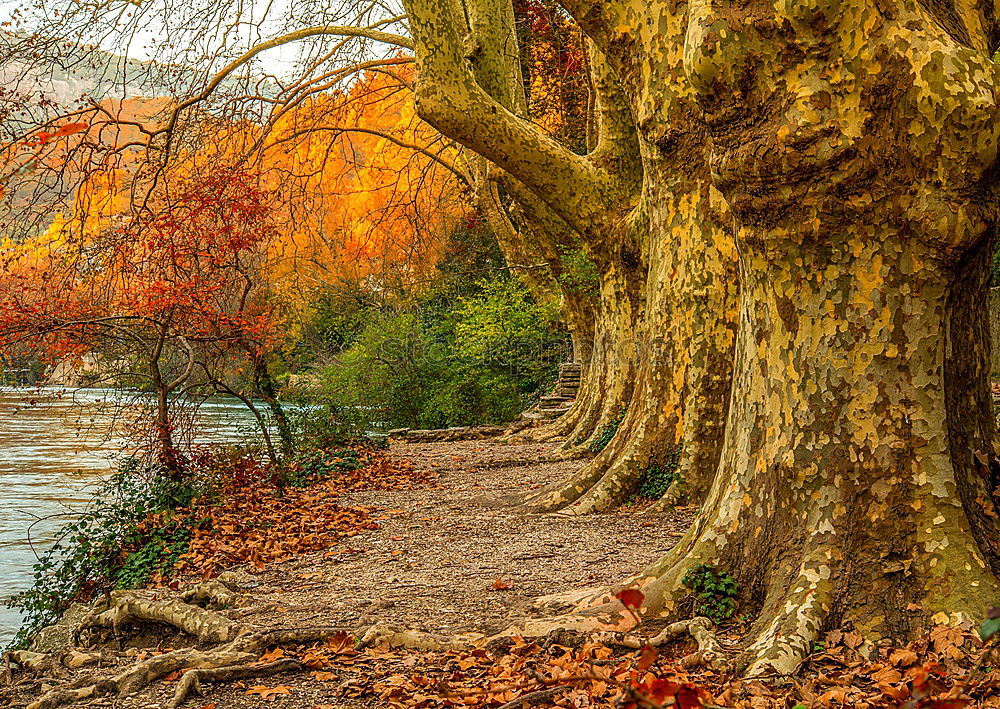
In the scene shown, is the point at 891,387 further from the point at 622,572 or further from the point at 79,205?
the point at 79,205

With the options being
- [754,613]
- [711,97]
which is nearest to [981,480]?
[754,613]

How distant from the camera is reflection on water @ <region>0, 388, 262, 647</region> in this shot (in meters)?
10.3

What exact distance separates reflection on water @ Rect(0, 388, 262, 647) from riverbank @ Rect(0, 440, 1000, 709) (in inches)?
113

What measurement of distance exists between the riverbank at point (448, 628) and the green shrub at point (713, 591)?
18 centimetres

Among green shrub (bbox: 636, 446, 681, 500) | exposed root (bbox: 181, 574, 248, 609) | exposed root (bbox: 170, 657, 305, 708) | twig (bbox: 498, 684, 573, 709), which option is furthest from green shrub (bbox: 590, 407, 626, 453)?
twig (bbox: 498, 684, 573, 709)

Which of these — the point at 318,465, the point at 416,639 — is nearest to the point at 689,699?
the point at 416,639

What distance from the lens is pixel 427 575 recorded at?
276 inches

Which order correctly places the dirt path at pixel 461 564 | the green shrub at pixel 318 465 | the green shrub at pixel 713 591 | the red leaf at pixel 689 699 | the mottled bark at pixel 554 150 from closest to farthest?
the red leaf at pixel 689 699, the green shrub at pixel 713 591, the dirt path at pixel 461 564, the mottled bark at pixel 554 150, the green shrub at pixel 318 465

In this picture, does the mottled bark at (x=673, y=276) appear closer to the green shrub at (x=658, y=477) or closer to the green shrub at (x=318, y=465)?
the green shrub at (x=658, y=477)

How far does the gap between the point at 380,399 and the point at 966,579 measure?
1724 cm

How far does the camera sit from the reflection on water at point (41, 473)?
10.3 metres

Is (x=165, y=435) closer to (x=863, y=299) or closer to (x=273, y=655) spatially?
(x=273, y=655)

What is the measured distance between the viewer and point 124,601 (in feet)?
22.9

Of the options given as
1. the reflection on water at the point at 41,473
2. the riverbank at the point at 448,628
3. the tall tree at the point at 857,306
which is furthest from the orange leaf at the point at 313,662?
the reflection on water at the point at 41,473
